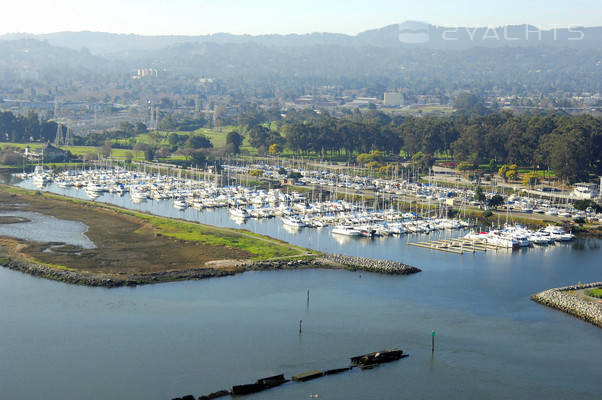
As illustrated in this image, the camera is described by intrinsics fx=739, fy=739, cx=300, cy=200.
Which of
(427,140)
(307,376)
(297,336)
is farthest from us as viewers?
(427,140)

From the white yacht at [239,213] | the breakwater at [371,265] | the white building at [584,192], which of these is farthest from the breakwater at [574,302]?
the white yacht at [239,213]

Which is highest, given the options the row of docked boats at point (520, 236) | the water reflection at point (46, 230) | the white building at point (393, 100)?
the white building at point (393, 100)

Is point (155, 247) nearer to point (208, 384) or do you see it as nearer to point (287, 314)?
point (287, 314)

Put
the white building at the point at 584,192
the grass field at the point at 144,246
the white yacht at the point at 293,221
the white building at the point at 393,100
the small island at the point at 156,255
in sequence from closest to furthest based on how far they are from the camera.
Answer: the small island at the point at 156,255
the grass field at the point at 144,246
the white yacht at the point at 293,221
the white building at the point at 584,192
the white building at the point at 393,100

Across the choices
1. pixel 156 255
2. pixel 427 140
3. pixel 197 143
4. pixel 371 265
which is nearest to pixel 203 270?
pixel 156 255

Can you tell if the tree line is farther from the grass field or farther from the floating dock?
the grass field

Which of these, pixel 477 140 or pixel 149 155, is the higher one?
pixel 477 140

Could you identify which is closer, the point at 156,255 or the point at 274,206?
the point at 156,255

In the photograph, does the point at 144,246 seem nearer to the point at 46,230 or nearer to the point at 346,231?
the point at 46,230

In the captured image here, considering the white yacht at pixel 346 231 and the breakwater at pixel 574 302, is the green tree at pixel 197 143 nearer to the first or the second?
the white yacht at pixel 346 231
